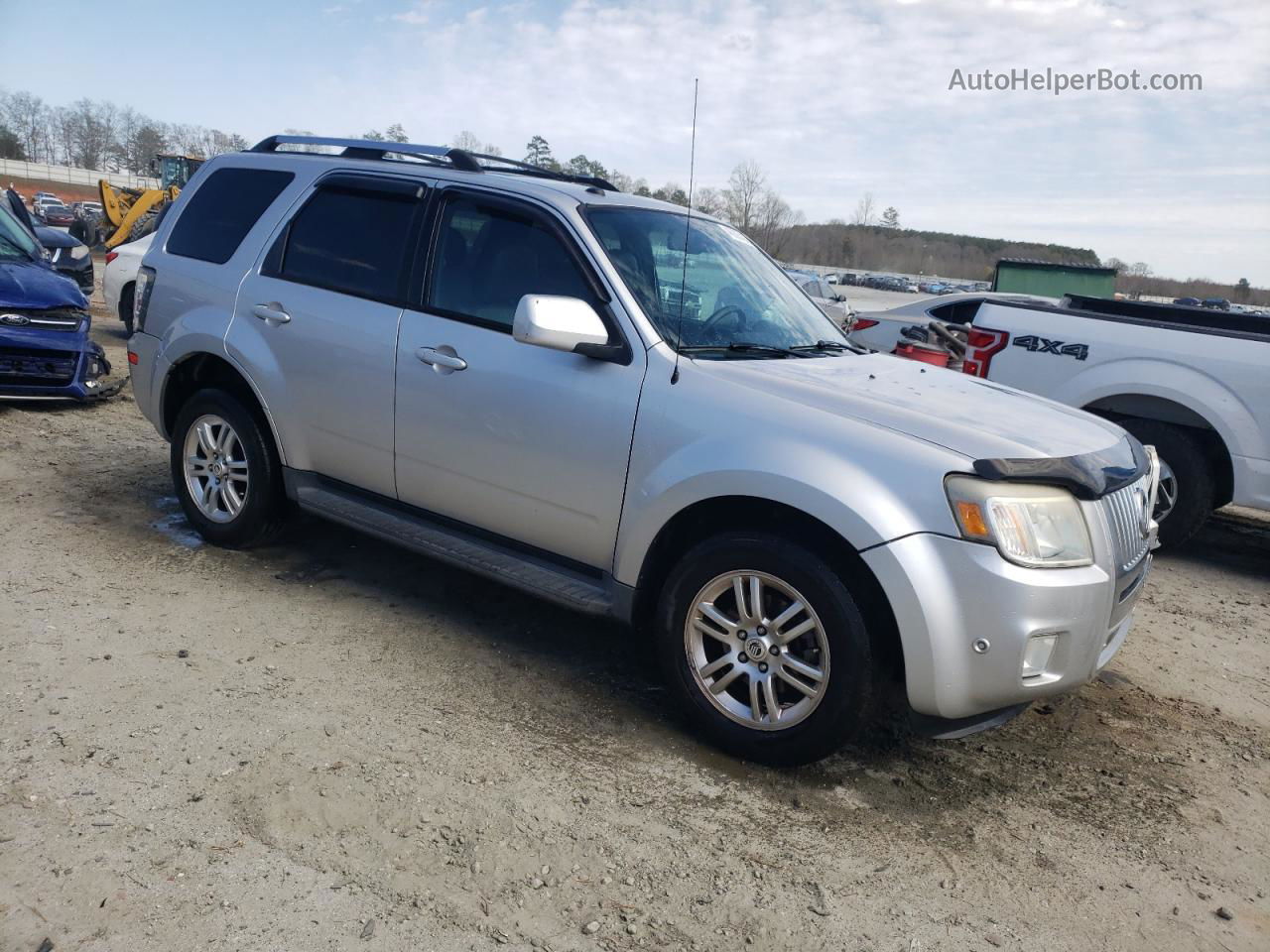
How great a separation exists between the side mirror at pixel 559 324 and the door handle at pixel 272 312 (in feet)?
5.43

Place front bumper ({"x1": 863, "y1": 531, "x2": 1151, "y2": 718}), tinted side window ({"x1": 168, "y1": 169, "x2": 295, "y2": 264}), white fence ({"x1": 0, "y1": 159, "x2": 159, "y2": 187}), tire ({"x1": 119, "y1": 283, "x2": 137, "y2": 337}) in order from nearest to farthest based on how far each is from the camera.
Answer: front bumper ({"x1": 863, "y1": 531, "x2": 1151, "y2": 718}) < tinted side window ({"x1": 168, "y1": 169, "x2": 295, "y2": 264}) < tire ({"x1": 119, "y1": 283, "x2": 137, "y2": 337}) < white fence ({"x1": 0, "y1": 159, "x2": 159, "y2": 187})

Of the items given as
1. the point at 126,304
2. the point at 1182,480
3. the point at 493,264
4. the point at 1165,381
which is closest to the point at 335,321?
the point at 493,264

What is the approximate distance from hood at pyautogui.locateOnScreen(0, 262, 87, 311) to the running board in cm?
425

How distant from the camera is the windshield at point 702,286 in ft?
12.7

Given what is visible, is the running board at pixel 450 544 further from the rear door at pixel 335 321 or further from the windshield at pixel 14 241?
the windshield at pixel 14 241

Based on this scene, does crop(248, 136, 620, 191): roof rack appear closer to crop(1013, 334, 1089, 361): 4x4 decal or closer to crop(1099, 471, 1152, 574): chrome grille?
crop(1099, 471, 1152, 574): chrome grille

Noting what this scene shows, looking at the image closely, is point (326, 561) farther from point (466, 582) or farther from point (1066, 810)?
point (1066, 810)

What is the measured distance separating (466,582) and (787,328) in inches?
82.0

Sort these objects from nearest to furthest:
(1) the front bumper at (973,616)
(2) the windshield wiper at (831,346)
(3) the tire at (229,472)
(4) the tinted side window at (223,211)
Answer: (1) the front bumper at (973,616) < (2) the windshield wiper at (831,346) < (3) the tire at (229,472) < (4) the tinted side window at (223,211)

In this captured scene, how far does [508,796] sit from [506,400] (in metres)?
1.53

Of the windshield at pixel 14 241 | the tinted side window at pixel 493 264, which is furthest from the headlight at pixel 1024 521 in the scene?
the windshield at pixel 14 241

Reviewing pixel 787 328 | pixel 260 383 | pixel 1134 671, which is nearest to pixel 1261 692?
pixel 1134 671

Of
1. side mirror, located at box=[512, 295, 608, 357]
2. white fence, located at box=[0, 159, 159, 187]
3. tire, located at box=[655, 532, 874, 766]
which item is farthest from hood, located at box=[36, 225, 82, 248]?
white fence, located at box=[0, 159, 159, 187]

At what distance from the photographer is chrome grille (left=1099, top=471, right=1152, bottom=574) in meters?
3.29
